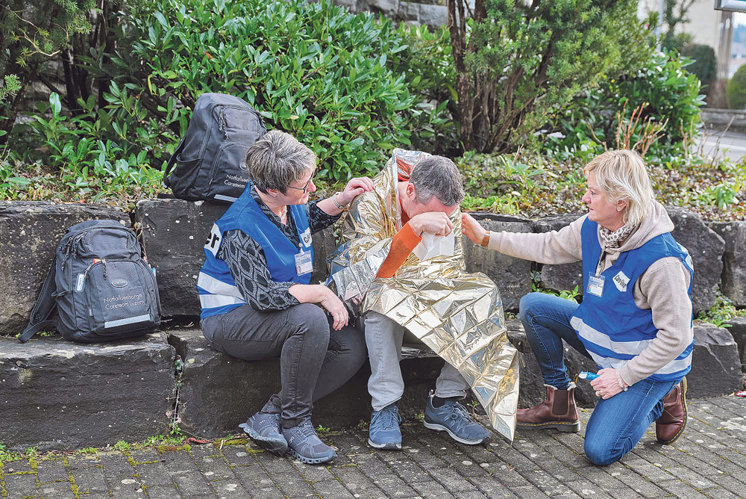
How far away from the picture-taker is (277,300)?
3096 millimetres

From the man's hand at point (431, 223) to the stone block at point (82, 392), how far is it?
117 centimetres

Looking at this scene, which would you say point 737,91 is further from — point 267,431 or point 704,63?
point 267,431

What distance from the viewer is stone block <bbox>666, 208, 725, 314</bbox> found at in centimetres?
430

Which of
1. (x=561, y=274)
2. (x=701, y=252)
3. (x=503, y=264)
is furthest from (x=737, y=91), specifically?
(x=503, y=264)

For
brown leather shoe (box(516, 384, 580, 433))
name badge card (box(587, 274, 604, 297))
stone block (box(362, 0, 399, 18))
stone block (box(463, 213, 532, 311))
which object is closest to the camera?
name badge card (box(587, 274, 604, 297))

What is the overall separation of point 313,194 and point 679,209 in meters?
2.02

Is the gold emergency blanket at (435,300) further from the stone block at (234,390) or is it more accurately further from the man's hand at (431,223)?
the stone block at (234,390)

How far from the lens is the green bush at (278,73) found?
429 cm

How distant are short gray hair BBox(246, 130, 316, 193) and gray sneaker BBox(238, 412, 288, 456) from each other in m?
0.95

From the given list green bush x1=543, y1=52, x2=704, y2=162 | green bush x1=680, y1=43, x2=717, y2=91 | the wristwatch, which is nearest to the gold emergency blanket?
the wristwatch

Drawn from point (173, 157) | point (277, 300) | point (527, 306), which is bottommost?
point (527, 306)

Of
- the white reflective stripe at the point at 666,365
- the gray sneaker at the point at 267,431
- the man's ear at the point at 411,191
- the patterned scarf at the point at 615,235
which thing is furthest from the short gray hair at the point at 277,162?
the white reflective stripe at the point at 666,365

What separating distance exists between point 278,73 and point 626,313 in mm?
2289

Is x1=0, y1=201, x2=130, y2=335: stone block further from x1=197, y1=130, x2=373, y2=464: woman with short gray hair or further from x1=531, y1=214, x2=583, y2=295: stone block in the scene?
x1=531, y1=214, x2=583, y2=295: stone block
